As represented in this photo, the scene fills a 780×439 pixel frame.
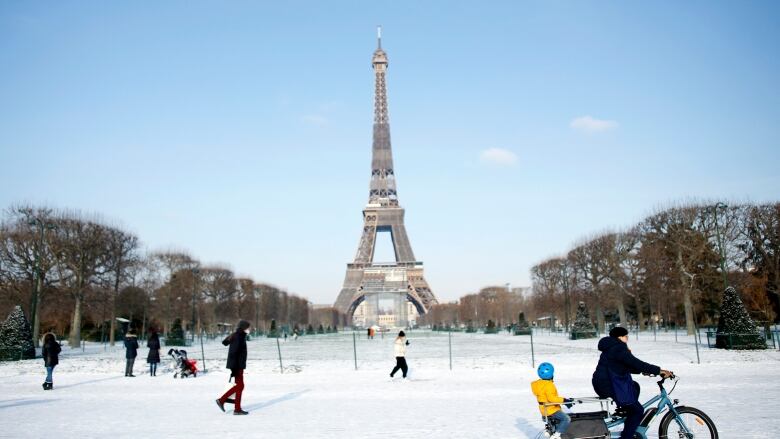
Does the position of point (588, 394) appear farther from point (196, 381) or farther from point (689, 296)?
point (689, 296)

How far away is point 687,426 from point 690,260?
118ft

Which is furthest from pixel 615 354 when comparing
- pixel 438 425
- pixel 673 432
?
pixel 438 425

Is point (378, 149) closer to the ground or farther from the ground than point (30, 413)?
farther from the ground

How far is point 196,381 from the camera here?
18.2 m

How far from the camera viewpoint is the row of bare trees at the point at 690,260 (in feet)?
132

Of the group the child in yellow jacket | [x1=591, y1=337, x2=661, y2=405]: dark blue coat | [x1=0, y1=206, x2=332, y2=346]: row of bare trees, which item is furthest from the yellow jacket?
[x1=0, y1=206, x2=332, y2=346]: row of bare trees

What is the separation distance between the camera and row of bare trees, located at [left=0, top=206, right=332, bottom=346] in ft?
118

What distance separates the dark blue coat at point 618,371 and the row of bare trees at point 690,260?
1338 inches

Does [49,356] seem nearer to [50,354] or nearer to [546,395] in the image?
[50,354]

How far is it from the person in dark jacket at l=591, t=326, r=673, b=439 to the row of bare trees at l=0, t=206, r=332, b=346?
24.5 metres

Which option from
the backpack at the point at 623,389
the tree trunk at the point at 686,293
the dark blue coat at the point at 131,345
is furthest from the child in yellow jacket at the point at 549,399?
the tree trunk at the point at 686,293

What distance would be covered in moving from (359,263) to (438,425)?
290 feet

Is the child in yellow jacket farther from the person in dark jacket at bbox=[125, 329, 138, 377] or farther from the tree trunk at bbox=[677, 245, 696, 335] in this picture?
the tree trunk at bbox=[677, 245, 696, 335]

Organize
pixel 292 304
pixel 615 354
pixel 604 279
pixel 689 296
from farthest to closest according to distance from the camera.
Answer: pixel 292 304 → pixel 604 279 → pixel 689 296 → pixel 615 354
